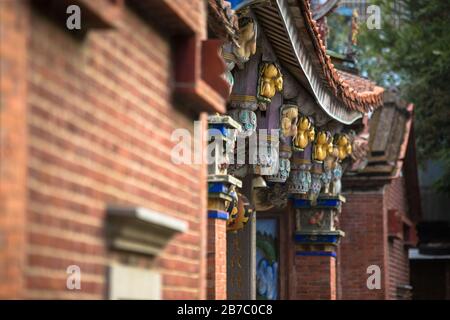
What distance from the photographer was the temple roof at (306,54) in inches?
456

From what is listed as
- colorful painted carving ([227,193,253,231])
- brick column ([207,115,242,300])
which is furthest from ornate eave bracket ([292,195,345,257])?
brick column ([207,115,242,300])

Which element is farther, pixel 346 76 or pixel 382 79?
pixel 382 79

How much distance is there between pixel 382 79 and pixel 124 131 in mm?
29625

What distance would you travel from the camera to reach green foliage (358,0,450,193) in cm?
2956

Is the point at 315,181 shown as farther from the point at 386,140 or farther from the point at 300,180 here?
the point at 386,140

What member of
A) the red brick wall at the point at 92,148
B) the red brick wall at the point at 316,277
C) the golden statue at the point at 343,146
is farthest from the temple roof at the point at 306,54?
the red brick wall at the point at 92,148

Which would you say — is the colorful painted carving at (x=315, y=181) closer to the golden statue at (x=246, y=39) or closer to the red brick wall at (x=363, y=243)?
the red brick wall at (x=363, y=243)

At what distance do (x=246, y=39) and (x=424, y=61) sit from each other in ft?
62.8

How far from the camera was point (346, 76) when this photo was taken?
1977 centimetres

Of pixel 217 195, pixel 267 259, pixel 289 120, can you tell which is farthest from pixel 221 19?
pixel 267 259

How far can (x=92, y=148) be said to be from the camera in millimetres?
5363

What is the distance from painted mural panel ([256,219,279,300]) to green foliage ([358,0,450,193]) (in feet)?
38.3

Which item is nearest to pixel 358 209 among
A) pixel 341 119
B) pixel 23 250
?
pixel 341 119
